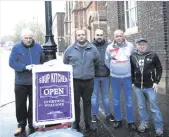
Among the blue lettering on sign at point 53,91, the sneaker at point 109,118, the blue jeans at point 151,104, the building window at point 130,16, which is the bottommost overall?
the sneaker at point 109,118

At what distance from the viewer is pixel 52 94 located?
527cm

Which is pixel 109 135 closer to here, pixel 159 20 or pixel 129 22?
pixel 159 20

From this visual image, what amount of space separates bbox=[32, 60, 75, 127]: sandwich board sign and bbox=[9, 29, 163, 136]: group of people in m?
0.46

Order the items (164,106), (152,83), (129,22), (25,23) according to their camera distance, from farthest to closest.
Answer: (25,23)
(129,22)
(164,106)
(152,83)

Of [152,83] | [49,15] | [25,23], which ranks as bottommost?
[152,83]

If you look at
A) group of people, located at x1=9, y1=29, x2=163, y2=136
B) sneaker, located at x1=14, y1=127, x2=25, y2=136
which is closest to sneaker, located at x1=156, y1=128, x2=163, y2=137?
Answer: group of people, located at x1=9, y1=29, x2=163, y2=136

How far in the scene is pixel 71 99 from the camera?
539cm

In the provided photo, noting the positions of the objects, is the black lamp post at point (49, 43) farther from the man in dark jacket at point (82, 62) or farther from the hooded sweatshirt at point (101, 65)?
the hooded sweatshirt at point (101, 65)

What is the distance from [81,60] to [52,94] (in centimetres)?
97

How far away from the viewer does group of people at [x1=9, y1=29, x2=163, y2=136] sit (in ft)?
18.8

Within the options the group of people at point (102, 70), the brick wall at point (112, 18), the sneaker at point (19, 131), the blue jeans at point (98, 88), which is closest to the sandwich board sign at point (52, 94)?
the group of people at point (102, 70)

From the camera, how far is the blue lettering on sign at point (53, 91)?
17.1 feet

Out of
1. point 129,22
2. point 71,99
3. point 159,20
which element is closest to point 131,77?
point 71,99

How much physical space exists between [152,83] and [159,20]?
4.72 metres
